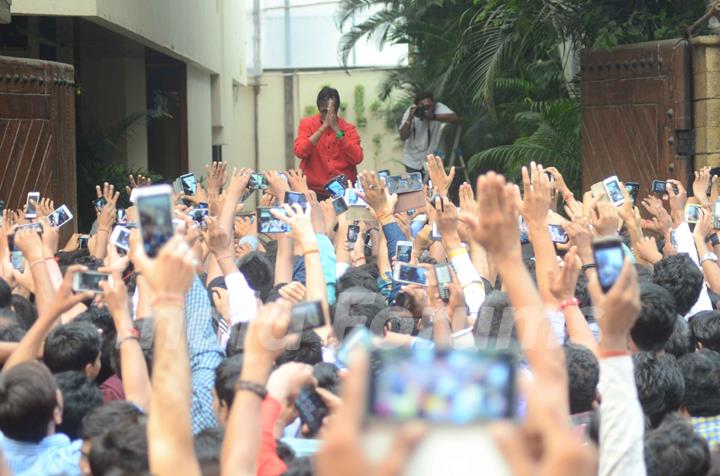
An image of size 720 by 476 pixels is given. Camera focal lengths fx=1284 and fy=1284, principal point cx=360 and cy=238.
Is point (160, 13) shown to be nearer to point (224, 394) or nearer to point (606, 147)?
point (606, 147)

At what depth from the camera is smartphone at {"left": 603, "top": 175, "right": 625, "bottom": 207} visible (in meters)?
7.18

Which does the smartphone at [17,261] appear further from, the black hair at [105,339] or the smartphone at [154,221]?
the smartphone at [154,221]

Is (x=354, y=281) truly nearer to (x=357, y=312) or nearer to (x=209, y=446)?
(x=357, y=312)

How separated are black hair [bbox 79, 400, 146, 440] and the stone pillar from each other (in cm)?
782

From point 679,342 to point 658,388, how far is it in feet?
2.99

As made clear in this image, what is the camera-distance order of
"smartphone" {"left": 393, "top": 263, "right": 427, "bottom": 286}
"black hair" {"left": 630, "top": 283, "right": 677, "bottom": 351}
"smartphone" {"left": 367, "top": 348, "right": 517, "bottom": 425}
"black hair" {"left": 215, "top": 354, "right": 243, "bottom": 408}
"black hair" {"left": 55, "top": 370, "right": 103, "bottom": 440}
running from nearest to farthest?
"smartphone" {"left": 367, "top": 348, "right": 517, "bottom": 425} < "black hair" {"left": 215, "top": 354, "right": 243, "bottom": 408} < "black hair" {"left": 55, "top": 370, "right": 103, "bottom": 440} < "black hair" {"left": 630, "top": 283, "right": 677, "bottom": 351} < "smartphone" {"left": 393, "top": 263, "right": 427, "bottom": 286}

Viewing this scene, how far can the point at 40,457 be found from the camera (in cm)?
387

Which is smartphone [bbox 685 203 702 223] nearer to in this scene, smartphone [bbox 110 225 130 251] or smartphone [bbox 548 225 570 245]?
smartphone [bbox 548 225 570 245]

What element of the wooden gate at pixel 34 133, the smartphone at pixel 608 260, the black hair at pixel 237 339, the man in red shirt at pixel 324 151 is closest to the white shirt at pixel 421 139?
the man in red shirt at pixel 324 151

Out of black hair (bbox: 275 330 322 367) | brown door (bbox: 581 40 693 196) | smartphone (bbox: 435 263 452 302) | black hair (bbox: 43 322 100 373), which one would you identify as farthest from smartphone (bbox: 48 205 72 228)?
brown door (bbox: 581 40 693 196)

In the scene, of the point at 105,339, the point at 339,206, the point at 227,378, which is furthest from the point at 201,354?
the point at 339,206

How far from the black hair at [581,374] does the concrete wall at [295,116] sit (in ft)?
78.6

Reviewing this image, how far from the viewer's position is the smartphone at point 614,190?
718 cm

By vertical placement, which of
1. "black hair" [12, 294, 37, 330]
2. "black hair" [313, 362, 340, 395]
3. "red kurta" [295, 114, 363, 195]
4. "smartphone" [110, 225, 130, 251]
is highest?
"red kurta" [295, 114, 363, 195]
